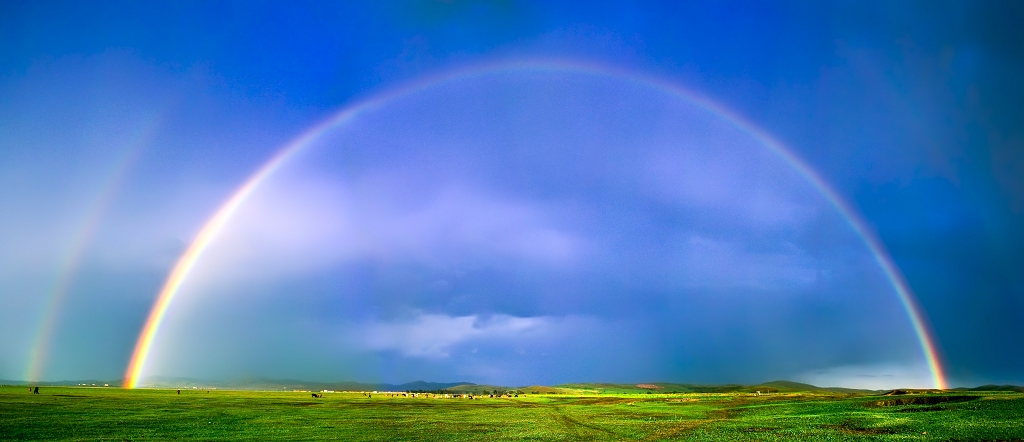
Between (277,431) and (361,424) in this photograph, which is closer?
(277,431)

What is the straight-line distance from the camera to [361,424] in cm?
6950

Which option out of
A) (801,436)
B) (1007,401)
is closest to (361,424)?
(801,436)

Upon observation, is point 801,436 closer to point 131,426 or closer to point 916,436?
point 916,436

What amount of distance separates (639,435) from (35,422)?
210 feet

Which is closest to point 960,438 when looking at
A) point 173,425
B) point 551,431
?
point 551,431

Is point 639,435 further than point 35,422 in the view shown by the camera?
No

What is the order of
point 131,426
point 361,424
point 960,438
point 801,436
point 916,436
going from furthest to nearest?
1. point 361,424
2. point 131,426
3. point 801,436
4. point 916,436
5. point 960,438

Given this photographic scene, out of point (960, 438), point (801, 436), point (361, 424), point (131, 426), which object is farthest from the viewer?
point (361, 424)

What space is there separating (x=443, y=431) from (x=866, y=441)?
39306mm

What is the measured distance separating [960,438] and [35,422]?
3491 inches

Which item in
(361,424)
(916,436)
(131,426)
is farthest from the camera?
(361,424)

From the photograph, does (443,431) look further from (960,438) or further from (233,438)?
(960,438)

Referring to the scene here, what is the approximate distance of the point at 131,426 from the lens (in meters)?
60.5

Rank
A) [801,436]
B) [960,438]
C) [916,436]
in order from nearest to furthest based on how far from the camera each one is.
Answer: [960,438] → [916,436] → [801,436]
